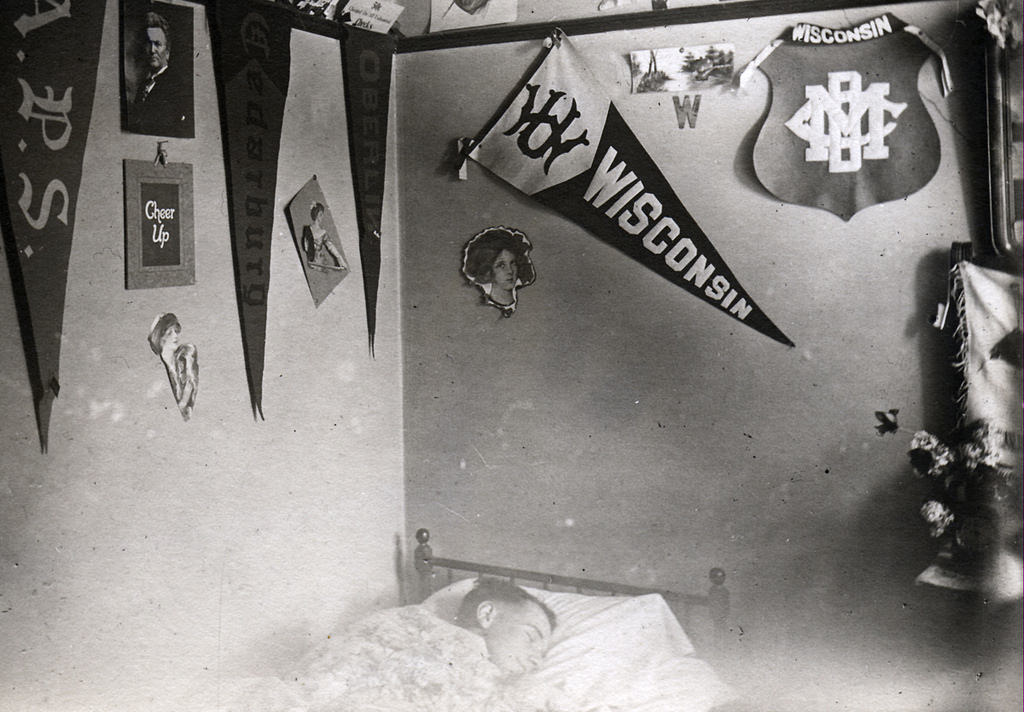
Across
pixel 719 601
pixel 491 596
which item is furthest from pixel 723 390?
pixel 491 596

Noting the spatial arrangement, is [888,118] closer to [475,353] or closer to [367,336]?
[475,353]

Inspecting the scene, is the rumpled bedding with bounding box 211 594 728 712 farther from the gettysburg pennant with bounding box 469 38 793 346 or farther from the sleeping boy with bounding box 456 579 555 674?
the gettysburg pennant with bounding box 469 38 793 346

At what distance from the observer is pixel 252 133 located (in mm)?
1528

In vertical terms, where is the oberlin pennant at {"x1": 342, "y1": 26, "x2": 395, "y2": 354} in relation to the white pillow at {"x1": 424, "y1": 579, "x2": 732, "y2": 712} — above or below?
above

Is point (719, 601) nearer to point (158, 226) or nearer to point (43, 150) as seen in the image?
point (158, 226)

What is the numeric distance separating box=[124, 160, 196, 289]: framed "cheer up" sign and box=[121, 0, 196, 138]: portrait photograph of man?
0.23ft

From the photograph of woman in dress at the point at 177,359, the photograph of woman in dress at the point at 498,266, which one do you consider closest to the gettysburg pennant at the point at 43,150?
the photograph of woman in dress at the point at 177,359

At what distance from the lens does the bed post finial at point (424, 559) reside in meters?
1.75

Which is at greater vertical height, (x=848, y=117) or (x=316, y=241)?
(x=848, y=117)

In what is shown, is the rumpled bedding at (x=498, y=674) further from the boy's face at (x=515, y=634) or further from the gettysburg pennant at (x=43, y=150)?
the gettysburg pennant at (x=43, y=150)

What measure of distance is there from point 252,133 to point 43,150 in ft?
1.27

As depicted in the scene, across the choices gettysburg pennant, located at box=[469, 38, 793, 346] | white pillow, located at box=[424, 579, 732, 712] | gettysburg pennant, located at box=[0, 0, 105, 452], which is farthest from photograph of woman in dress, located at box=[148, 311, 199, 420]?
white pillow, located at box=[424, 579, 732, 712]

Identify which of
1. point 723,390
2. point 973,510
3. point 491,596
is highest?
point 723,390

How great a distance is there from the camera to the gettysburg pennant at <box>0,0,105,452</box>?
1.19 metres
